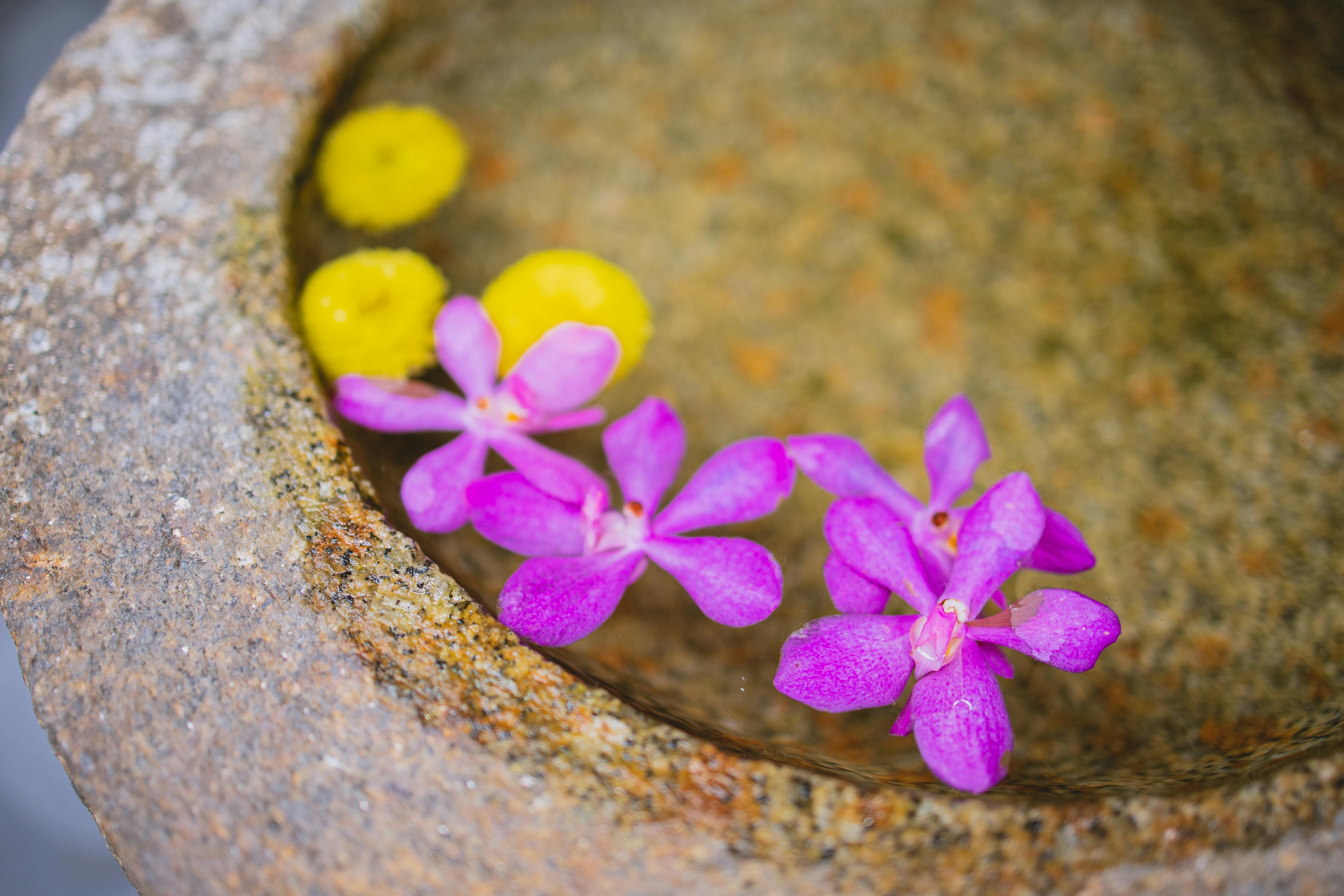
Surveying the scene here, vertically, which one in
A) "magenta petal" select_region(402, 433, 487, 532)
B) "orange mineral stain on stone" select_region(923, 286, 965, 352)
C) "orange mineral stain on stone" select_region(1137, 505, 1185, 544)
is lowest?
"orange mineral stain on stone" select_region(1137, 505, 1185, 544)

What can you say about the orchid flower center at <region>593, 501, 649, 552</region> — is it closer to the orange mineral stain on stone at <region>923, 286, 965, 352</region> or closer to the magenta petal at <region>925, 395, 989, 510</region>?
the magenta petal at <region>925, 395, 989, 510</region>

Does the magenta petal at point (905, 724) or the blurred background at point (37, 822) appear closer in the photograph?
the magenta petal at point (905, 724)

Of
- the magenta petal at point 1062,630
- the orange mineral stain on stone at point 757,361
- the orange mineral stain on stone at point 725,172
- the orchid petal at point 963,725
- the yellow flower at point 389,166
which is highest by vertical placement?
the yellow flower at point 389,166


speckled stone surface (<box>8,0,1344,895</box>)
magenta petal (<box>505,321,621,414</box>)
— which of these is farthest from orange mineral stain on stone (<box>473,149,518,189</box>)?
speckled stone surface (<box>8,0,1344,895</box>)

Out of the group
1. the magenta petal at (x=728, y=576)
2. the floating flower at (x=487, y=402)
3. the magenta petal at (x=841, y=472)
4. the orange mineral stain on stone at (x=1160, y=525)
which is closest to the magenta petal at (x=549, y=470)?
the floating flower at (x=487, y=402)

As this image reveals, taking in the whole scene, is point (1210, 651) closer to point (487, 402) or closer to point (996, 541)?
point (996, 541)

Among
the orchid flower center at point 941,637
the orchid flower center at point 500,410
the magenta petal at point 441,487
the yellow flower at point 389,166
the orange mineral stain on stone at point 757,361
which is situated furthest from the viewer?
the orange mineral stain on stone at point 757,361

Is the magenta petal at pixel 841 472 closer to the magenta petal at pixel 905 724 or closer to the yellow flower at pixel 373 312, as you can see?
the magenta petal at pixel 905 724

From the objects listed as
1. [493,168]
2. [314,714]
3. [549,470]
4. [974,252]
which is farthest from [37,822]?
[974,252]
